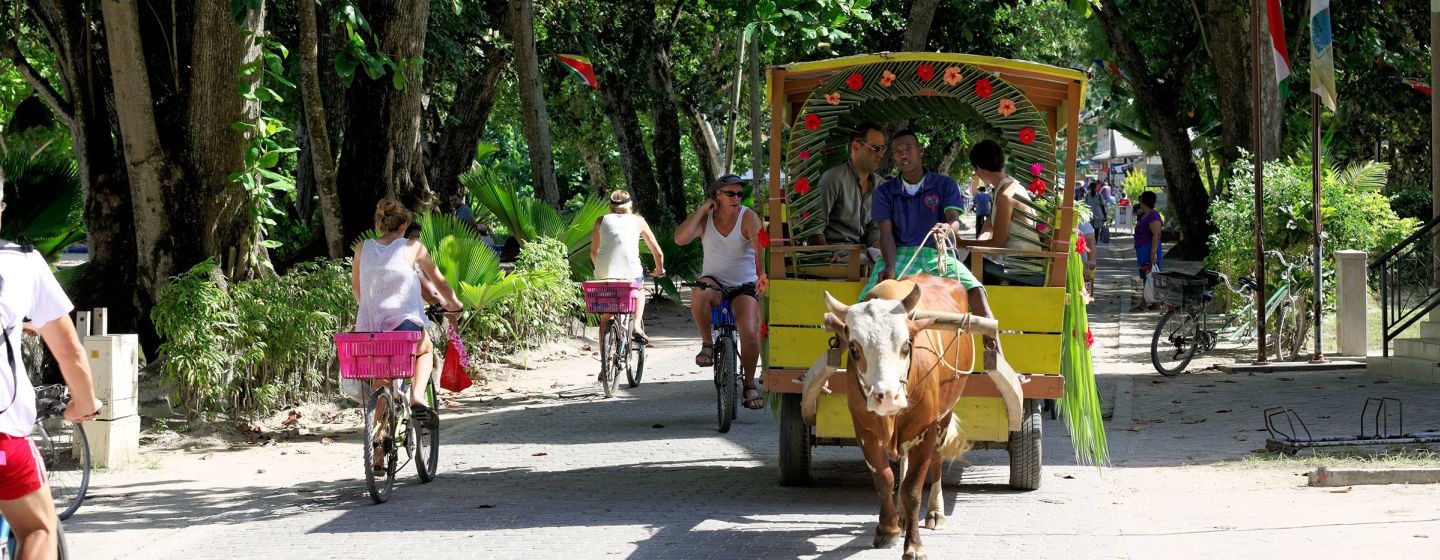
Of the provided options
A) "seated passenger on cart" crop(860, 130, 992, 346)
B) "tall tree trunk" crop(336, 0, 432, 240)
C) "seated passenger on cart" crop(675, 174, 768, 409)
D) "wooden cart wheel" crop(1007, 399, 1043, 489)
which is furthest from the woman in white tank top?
"wooden cart wheel" crop(1007, 399, 1043, 489)

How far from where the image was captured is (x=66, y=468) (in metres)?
8.72

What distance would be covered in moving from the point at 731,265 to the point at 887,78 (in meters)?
3.32

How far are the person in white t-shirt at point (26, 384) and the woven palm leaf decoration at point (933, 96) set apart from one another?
5.12 metres

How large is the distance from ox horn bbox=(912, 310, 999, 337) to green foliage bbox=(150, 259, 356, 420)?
248 inches

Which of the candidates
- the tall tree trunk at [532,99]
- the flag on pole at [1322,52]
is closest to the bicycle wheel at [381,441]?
the tall tree trunk at [532,99]

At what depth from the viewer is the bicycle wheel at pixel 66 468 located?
28.1ft

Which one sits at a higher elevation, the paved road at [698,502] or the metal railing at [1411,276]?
the metal railing at [1411,276]

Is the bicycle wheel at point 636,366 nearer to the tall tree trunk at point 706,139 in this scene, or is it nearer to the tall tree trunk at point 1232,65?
the tall tree trunk at point 1232,65

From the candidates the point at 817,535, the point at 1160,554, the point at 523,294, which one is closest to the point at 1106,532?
the point at 1160,554

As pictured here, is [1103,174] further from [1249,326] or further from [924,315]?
[924,315]

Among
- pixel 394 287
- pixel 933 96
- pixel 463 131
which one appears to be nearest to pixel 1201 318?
pixel 933 96

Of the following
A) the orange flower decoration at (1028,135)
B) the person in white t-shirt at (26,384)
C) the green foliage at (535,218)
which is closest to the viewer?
the person in white t-shirt at (26,384)

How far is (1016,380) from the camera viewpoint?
780 centimetres

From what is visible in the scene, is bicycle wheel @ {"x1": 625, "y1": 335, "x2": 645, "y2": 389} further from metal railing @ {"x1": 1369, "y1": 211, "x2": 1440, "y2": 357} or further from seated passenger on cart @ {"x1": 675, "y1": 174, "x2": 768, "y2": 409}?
metal railing @ {"x1": 1369, "y1": 211, "x2": 1440, "y2": 357}
